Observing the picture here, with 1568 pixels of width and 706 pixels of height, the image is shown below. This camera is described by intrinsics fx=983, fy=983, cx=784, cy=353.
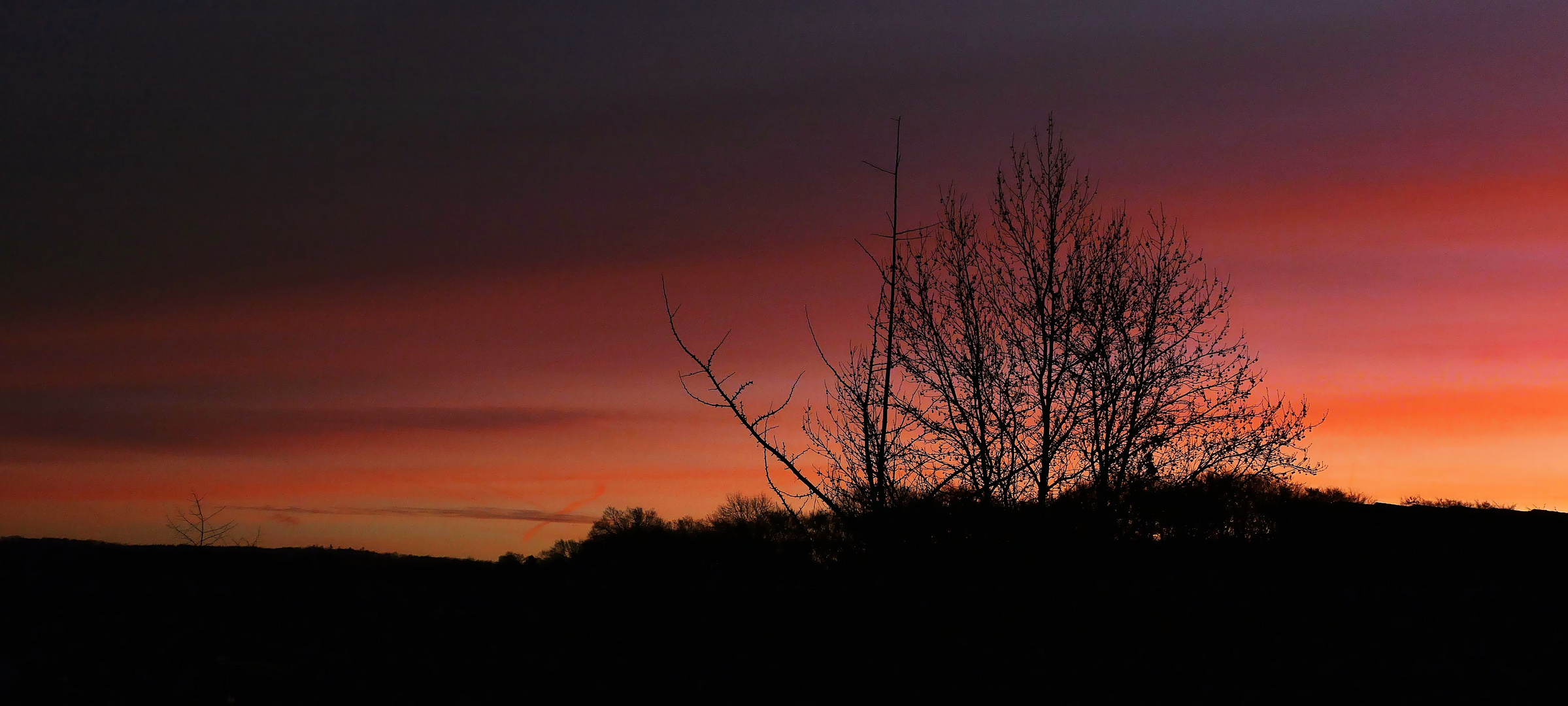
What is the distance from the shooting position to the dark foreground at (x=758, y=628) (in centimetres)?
829

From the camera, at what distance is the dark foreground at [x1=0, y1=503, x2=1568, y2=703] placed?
8.29m

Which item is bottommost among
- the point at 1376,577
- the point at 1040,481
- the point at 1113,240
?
the point at 1376,577

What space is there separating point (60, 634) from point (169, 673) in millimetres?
1449

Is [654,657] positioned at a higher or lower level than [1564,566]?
lower

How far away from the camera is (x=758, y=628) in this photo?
31.5 feet

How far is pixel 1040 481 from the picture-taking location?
14.0 meters

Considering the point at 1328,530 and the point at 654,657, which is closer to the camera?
the point at 654,657

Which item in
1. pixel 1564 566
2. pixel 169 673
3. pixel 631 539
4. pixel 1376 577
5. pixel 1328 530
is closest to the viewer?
pixel 169 673

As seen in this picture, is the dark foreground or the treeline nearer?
the dark foreground

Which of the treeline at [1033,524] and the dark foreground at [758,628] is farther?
the treeline at [1033,524]

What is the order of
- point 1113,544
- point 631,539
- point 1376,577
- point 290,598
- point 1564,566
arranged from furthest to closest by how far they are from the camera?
1. point 631,539
2. point 1113,544
3. point 1564,566
4. point 1376,577
5. point 290,598

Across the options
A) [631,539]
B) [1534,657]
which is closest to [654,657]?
[1534,657]

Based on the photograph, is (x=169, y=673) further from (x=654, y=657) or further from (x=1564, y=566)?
(x=1564, y=566)

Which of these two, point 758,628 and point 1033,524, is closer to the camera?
point 758,628
